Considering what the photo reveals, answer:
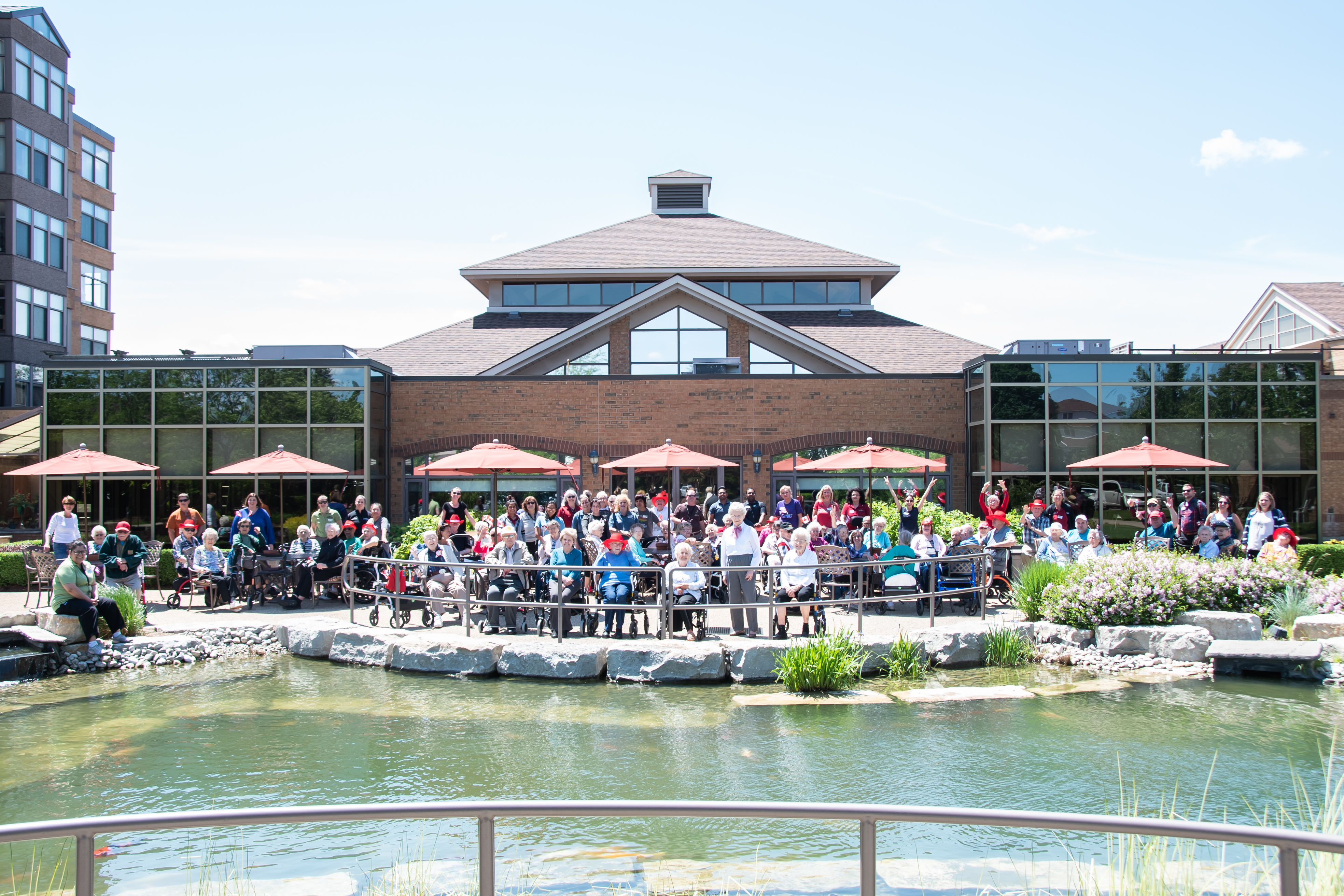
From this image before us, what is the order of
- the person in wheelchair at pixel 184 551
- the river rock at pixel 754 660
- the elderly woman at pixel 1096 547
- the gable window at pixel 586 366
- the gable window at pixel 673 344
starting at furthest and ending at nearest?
the gable window at pixel 673 344 → the gable window at pixel 586 366 → the person in wheelchair at pixel 184 551 → the elderly woman at pixel 1096 547 → the river rock at pixel 754 660

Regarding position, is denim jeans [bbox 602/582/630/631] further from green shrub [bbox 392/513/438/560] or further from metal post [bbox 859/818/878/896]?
metal post [bbox 859/818/878/896]

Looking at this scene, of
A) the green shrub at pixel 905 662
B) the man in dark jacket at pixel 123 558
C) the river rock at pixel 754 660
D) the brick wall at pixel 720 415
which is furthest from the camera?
the brick wall at pixel 720 415

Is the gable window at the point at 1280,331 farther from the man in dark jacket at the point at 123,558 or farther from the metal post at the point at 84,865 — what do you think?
the metal post at the point at 84,865

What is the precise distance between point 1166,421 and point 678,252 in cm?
1364

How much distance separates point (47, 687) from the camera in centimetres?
1041

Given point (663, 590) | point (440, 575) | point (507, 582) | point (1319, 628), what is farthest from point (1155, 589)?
point (440, 575)

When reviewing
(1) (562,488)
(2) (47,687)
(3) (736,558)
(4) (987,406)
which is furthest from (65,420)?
(4) (987,406)

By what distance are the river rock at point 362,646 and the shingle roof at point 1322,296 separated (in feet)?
116

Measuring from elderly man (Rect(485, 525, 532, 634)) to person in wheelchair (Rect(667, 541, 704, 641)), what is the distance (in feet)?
6.13

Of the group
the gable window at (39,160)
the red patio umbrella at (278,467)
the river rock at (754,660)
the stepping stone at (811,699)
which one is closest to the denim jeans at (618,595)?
the river rock at (754,660)

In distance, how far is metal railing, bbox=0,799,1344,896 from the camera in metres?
2.30

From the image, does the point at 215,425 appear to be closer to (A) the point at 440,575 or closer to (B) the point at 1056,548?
(A) the point at 440,575

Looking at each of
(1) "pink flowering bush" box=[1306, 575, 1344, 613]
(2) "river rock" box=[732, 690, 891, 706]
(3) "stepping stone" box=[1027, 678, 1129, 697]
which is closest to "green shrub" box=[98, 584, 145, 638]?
(2) "river rock" box=[732, 690, 891, 706]

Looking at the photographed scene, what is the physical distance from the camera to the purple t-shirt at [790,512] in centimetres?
1550
